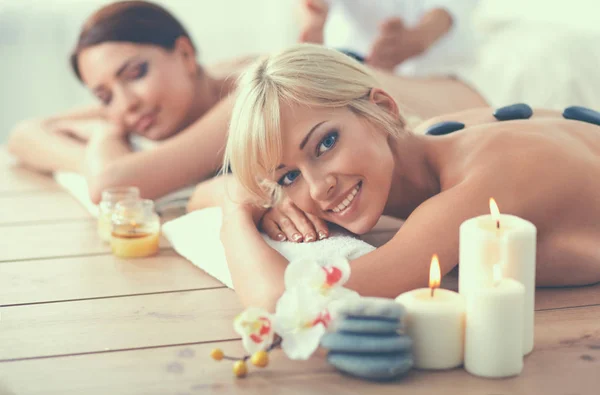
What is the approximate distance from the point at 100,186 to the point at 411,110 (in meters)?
0.88

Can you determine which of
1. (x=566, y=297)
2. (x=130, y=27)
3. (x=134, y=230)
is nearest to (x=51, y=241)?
(x=134, y=230)

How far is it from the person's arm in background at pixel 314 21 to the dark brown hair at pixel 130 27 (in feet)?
1.33

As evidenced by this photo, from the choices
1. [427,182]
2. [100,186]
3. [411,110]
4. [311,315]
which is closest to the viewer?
[311,315]

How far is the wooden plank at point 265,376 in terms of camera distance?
1.25m

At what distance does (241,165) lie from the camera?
1.62 meters

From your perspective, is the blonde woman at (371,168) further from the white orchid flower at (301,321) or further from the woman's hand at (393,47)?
the woman's hand at (393,47)

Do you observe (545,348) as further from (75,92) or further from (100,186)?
(75,92)

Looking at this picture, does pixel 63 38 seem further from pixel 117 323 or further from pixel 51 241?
pixel 117 323

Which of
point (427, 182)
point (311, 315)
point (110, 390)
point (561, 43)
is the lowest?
point (110, 390)

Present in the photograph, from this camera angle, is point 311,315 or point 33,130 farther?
point 33,130

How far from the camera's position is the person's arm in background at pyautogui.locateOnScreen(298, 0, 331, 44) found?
274 centimetres

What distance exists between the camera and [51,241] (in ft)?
7.04

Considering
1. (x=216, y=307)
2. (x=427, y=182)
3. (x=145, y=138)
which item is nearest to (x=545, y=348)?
(x=427, y=182)

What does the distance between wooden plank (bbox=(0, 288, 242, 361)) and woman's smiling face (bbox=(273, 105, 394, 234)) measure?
26cm
